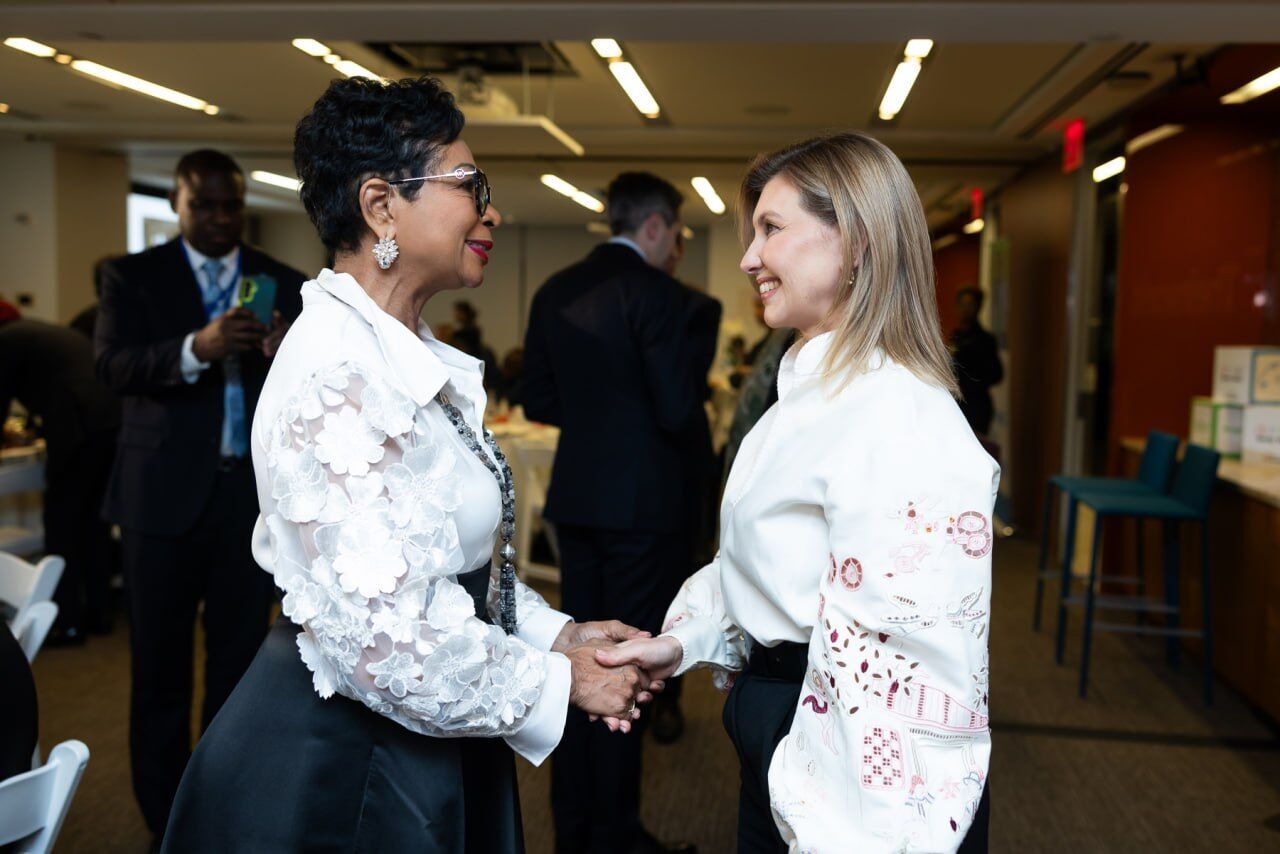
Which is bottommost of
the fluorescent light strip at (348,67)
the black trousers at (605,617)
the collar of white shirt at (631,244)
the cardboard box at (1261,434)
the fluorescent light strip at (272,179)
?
the black trousers at (605,617)

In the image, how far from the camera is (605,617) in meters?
3.23

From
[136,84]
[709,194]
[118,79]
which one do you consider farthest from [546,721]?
[709,194]

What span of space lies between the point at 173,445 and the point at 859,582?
217 cm

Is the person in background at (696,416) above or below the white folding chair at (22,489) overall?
above

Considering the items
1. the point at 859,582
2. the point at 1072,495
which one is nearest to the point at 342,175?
the point at 859,582

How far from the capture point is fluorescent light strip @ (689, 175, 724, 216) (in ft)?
37.3

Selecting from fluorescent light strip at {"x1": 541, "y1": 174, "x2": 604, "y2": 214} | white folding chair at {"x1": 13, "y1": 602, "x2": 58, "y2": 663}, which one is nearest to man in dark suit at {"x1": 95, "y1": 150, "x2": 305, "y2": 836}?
white folding chair at {"x1": 13, "y1": 602, "x2": 58, "y2": 663}

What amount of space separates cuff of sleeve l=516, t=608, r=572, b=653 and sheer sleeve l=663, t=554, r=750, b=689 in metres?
0.19

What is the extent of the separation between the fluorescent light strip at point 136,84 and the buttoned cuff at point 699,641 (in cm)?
665

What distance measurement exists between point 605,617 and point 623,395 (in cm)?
66

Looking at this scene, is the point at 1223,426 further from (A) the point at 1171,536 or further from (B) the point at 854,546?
(B) the point at 854,546

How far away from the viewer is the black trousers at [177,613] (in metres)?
2.91

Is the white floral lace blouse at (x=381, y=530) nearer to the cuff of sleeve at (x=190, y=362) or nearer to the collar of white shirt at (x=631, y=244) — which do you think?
A: the cuff of sleeve at (x=190, y=362)

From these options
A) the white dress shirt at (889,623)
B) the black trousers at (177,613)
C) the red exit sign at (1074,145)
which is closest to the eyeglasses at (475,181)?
the white dress shirt at (889,623)
